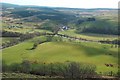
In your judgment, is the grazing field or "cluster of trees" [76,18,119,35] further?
"cluster of trees" [76,18,119,35]

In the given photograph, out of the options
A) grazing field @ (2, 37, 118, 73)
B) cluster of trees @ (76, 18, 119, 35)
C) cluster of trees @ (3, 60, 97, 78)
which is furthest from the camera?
cluster of trees @ (76, 18, 119, 35)

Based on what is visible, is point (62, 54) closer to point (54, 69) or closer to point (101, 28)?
point (54, 69)

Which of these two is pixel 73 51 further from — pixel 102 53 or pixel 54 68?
pixel 54 68

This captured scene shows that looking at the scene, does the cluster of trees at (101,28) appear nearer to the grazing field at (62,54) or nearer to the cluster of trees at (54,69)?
the grazing field at (62,54)

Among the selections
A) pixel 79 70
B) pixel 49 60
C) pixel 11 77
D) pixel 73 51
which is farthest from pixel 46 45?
pixel 11 77

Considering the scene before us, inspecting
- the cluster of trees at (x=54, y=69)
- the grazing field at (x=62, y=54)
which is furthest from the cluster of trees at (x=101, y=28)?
the cluster of trees at (x=54, y=69)

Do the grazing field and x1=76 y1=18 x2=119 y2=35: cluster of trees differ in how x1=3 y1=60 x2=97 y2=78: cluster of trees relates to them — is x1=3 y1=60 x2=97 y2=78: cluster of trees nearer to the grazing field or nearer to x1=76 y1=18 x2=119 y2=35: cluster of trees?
the grazing field

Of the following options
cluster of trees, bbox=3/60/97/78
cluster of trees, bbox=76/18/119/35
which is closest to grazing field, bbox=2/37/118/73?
cluster of trees, bbox=3/60/97/78
